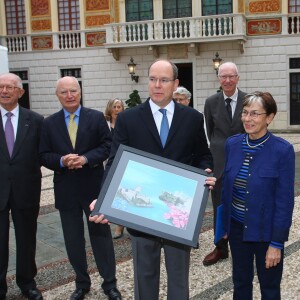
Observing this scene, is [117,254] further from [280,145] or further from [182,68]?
[182,68]

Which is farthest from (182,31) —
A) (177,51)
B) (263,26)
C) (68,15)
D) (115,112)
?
(115,112)

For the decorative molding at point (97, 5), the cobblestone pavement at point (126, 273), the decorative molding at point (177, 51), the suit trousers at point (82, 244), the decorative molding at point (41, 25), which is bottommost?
the cobblestone pavement at point (126, 273)

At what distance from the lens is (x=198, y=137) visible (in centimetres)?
280

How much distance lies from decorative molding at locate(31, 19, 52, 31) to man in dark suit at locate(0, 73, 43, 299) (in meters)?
17.7

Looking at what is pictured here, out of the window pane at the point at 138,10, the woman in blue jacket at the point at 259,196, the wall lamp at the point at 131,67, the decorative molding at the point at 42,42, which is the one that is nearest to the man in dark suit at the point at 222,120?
the woman in blue jacket at the point at 259,196

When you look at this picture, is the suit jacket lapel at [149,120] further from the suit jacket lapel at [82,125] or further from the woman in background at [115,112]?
the woman in background at [115,112]

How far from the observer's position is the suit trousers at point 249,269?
2.67 m

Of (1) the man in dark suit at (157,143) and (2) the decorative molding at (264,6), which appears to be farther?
(2) the decorative molding at (264,6)

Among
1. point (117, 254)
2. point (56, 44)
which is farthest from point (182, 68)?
point (117, 254)

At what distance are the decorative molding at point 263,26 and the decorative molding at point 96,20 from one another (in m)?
6.39

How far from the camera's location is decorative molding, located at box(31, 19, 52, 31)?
1991 cm

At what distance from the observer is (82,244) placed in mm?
3492

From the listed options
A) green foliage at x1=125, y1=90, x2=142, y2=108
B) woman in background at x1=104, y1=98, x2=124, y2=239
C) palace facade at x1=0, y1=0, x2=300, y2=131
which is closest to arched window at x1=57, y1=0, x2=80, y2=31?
palace facade at x1=0, y1=0, x2=300, y2=131

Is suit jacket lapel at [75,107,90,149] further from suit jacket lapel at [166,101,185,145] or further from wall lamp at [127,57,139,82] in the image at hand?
wall lamp at [127,57,139,82]
